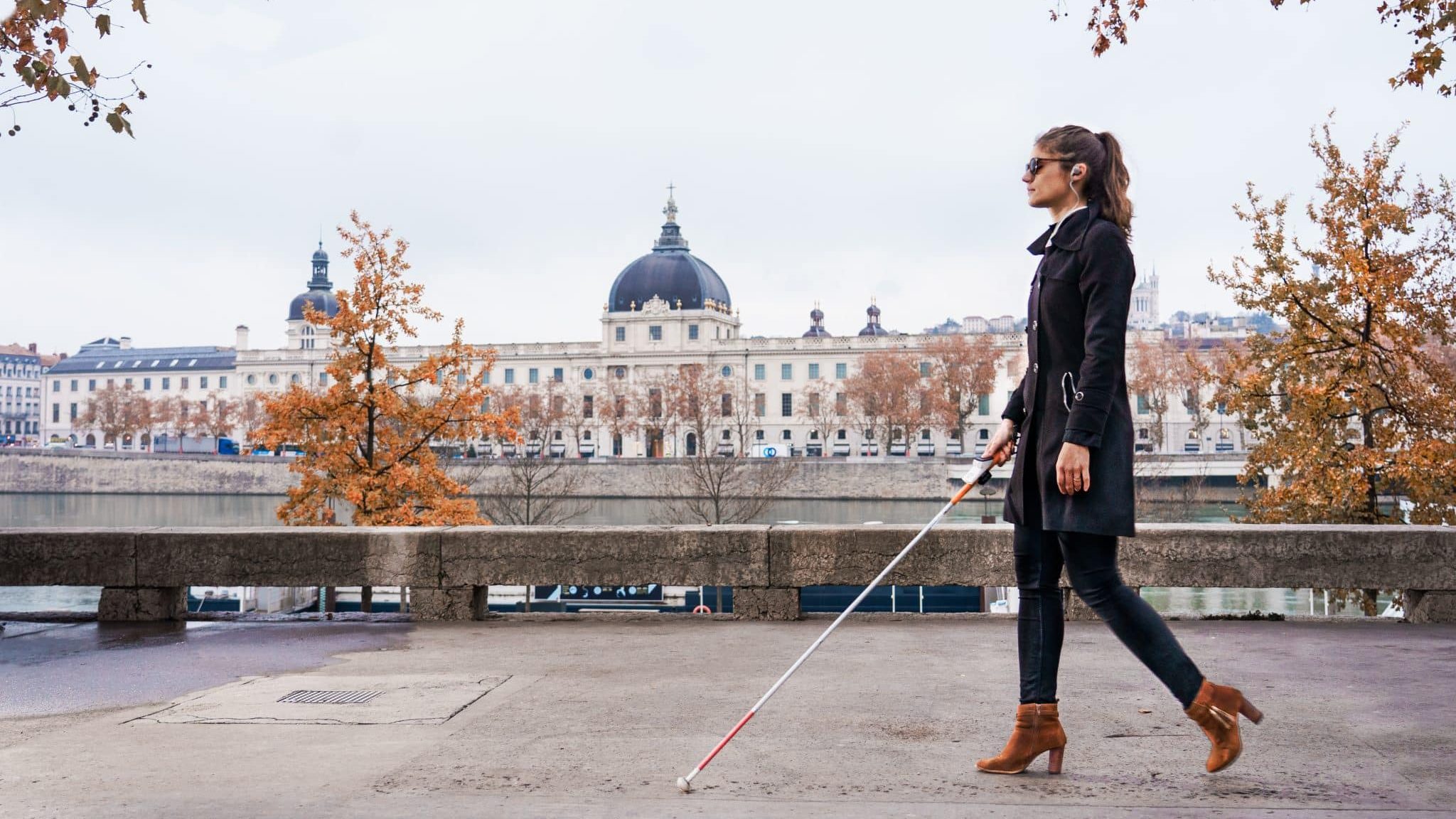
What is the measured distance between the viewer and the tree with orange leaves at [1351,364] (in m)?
17.9

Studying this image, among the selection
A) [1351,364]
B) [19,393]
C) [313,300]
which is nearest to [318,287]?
[313,300]

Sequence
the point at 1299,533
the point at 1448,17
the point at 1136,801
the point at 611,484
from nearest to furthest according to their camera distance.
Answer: the point at 1136,801, the point at 1448,17, the point at 1299,533, the point at 611,484

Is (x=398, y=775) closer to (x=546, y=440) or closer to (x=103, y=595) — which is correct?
(x=103, y=595)

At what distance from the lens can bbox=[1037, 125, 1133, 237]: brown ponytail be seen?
13.4 ft

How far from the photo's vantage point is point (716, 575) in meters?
7.77

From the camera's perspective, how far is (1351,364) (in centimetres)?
1850

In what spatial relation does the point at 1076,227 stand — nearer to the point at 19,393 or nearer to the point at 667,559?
the point at 667,559

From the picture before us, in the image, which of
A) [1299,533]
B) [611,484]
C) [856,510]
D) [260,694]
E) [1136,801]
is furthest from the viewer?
[611,484]

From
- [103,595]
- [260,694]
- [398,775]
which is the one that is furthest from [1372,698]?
[103,595]

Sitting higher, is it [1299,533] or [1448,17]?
[1448,17]

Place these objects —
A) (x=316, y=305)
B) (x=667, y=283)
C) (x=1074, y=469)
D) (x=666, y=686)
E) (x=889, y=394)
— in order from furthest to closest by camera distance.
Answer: (x=316, y=305), (x=667, y=283), (x=889, y=394), (x=666, y=686), (x=1074, y=469)

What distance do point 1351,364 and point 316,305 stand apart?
11174cm

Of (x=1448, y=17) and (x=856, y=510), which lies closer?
(x=1448, y=17)

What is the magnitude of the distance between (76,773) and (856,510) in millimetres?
64586
